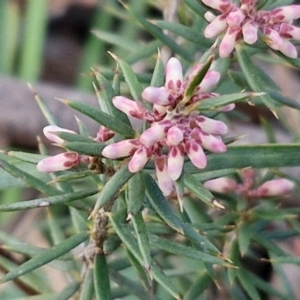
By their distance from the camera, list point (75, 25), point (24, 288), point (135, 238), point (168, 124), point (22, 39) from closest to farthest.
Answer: point (168, 124)
point (135, 238)
point (24, 288)
point (22, 39)
point (75, 25)

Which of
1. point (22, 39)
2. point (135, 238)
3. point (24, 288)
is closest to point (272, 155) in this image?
point (135, 238)

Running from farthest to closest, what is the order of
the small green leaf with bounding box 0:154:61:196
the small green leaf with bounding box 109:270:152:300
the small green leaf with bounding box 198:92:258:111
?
the small green leaf with bounding box 109:270:152:300 → the small green leaf with bounding box 0:154:61:196 → the small green leaf with bounding box 198:92:258:111

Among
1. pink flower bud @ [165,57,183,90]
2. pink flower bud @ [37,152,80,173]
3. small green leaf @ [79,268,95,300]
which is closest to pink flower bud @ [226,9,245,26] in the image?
pink flower bud @ [165,57,183,90]

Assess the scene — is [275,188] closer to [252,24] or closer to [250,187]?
[250,187]

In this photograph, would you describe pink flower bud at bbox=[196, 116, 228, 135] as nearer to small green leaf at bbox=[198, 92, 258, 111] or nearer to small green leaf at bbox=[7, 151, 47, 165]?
small green leaf at bbox=[198, 92, 258, 111]

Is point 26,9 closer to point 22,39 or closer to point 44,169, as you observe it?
point 22,39

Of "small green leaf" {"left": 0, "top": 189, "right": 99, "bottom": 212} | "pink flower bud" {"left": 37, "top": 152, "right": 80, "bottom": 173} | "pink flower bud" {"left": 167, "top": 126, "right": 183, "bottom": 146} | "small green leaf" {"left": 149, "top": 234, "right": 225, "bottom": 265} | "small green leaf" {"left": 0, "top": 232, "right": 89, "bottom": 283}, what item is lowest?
"small green leaf" {"left": 0, "top": 232, "right": 89, "bottom": 283}

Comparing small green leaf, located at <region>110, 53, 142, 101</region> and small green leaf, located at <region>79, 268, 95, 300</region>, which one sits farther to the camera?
small green leaf, located at <region>79, 268, 95, 300</region>

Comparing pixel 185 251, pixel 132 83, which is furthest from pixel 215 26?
pixel 185 251

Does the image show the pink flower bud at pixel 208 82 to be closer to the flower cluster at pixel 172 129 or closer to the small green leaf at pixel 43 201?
the flower cluster at pixel 172 129
